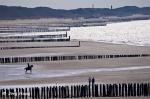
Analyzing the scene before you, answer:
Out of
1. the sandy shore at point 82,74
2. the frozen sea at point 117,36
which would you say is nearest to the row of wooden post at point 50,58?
the sandy shore at point 82,74

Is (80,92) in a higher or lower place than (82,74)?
higher

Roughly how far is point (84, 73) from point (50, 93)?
13586mm

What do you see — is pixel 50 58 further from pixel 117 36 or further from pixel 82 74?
pixel 117 36

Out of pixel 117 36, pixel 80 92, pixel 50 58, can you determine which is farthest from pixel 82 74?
pixel 117 36

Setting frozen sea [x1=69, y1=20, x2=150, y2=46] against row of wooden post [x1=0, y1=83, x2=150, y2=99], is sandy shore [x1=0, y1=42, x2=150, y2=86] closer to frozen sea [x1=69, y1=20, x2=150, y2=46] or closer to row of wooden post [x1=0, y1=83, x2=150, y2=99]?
row of wooden post [x1=0, y1=83, x2=150, y2=99]

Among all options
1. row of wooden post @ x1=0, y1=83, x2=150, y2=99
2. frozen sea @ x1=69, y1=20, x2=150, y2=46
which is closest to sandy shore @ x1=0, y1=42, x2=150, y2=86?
row of wooden post @ x1=0, y1=83, x2=150, y2=99

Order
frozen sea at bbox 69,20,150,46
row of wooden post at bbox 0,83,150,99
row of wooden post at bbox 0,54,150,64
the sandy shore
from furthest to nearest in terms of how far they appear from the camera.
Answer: frozen sea at bbox 69,20,150,46 < row of wooden post at bbox 0,54,150,64 < the sandy shore < row of wooden post at bbox 0,83,150,99

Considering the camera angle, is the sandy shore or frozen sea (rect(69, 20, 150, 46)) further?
frozen sea (rect(69, 20, 150, 46))

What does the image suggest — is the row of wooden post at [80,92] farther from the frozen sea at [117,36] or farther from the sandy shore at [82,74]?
the frozen sea at [117,36]

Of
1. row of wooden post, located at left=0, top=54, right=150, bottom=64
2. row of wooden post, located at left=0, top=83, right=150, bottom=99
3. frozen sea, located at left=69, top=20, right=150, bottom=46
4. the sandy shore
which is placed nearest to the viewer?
row of wooden post, located at left=0, top=83, right=150, bottom=99

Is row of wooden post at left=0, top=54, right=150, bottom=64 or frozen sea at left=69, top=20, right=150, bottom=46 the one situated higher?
row of wooden post at left=0, top=54, right=150, bottom=64

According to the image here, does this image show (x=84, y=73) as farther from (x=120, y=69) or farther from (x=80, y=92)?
(x=80, y=92)

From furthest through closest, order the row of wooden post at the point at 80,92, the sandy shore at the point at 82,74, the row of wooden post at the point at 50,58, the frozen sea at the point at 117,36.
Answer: the frozen sea at the point at 117,36, the row of wooden post at the point at 50,58, the sandy shore at the point at 82,74, the row of wooden post at the point at 80,92

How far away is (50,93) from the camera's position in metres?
33.5
